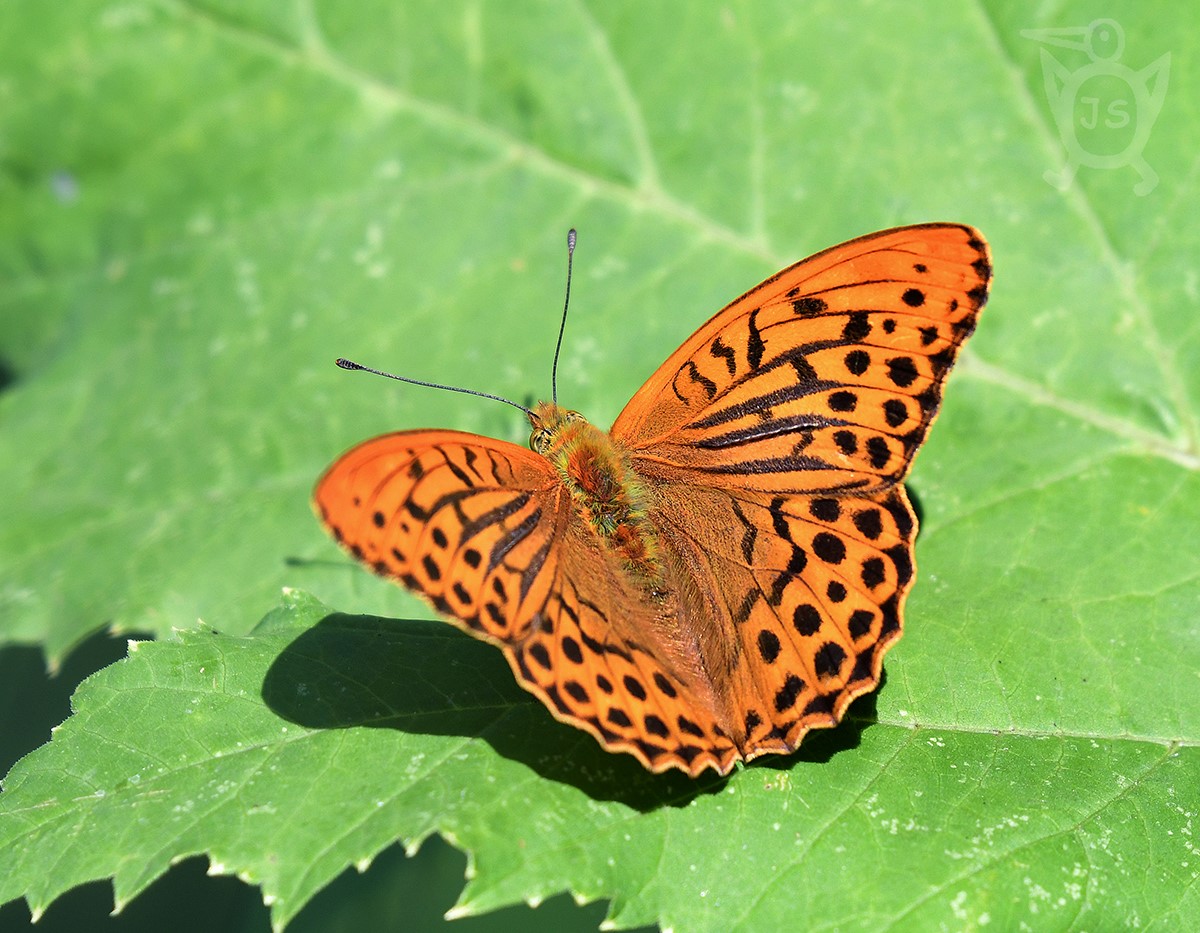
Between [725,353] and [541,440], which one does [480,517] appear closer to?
[541,440]

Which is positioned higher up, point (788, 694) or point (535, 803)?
point (788, 694)

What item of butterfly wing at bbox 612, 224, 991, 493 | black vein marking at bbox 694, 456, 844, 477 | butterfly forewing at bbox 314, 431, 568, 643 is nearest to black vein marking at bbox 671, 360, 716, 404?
butterfly wing at bbox 612, 224, 991, 493

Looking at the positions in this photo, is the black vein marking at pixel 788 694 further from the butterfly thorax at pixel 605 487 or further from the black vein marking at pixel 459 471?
the black vein marking at pixel 459 471

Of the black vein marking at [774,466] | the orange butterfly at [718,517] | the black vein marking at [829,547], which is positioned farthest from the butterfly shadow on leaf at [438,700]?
the black vein marking at [774,466]

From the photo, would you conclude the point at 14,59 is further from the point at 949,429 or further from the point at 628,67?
the point at 949,429

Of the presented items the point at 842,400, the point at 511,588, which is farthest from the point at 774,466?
the point at 511,588
